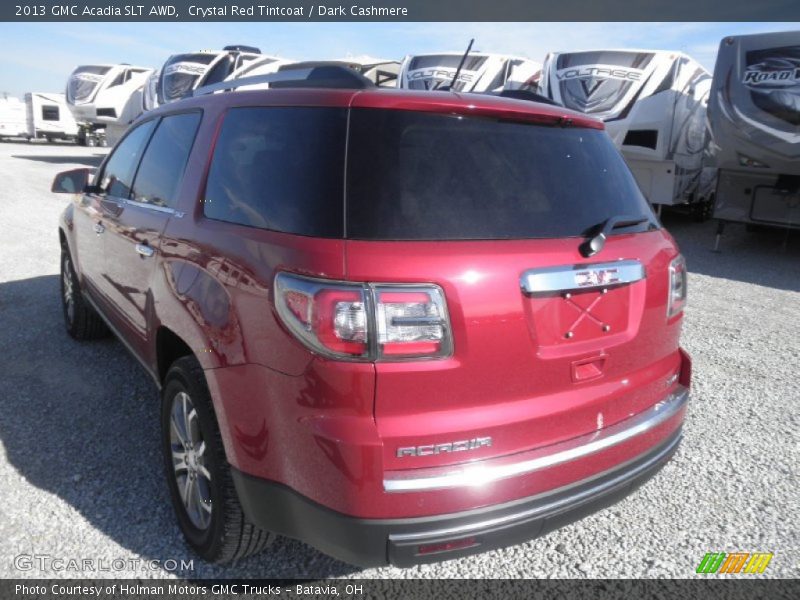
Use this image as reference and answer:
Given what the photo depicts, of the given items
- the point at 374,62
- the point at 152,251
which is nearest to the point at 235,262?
the point at 152,251

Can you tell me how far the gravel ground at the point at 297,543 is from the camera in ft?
8.26

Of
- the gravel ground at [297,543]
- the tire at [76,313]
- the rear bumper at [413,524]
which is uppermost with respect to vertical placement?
the rear bumper at [413,524]

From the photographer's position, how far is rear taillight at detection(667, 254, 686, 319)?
2428 millimetres

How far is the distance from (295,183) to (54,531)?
1.83 m

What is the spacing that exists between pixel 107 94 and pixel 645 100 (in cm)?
1770

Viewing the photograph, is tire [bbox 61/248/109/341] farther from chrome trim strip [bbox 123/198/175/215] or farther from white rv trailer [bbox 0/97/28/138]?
white rv trailer [bbox 0/97/28/138]

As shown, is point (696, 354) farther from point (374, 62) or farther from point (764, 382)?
point (374, 62)

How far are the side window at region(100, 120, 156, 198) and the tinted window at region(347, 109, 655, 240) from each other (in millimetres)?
2018

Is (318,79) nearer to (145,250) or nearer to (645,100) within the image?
(145,250)

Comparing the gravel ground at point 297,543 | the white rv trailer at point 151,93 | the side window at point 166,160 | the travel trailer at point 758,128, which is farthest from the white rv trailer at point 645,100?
the white rv trailer at point 151,93

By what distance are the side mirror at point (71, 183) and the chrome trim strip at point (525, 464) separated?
336 cm

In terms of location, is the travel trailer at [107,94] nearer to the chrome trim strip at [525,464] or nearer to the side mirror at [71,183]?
the side mirror at [71,183]

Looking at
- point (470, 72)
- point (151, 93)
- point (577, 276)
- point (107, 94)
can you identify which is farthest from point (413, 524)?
point (107, 94)

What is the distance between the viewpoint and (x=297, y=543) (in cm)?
262
